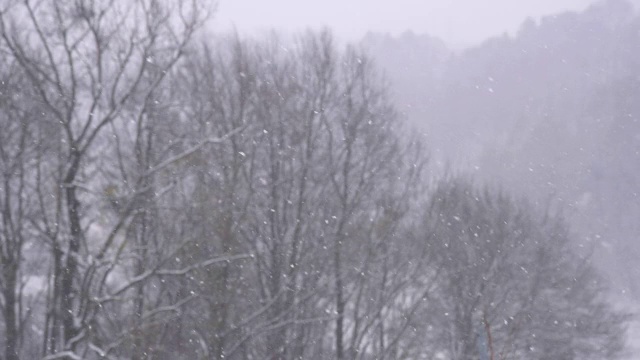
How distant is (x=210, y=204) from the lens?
7.86 m

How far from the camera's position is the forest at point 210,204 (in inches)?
277

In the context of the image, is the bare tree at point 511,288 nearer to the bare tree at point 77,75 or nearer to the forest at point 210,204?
the forest at point 210,204

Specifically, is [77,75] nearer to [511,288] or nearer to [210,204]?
[210,204]

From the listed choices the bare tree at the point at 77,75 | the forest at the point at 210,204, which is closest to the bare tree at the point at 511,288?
the forest at the point at 210,204

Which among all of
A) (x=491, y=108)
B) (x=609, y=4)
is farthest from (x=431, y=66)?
(x=609, y=4)

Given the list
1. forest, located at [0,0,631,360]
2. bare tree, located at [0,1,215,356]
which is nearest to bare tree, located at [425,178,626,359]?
forest, located at [0,0,631,360]

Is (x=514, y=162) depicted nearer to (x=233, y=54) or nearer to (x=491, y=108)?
(x=491, y=108)

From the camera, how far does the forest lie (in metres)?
7.04

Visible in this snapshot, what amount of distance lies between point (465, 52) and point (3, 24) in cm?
7276

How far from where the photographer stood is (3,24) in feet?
22.2

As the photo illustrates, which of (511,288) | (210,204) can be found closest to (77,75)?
(210,204)

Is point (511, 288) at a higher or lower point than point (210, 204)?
higher

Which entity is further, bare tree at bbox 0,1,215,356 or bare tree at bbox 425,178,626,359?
bare tree at bbox 425,178,626,359

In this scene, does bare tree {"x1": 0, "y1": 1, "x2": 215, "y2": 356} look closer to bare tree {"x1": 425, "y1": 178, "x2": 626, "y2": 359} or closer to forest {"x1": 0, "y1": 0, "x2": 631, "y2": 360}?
forest {"x1": 0, "y1": 0, "x2": 631, "y2": 360}
